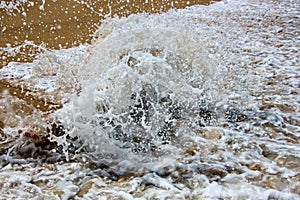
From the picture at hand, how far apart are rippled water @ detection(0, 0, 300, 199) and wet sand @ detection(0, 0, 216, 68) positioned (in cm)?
76

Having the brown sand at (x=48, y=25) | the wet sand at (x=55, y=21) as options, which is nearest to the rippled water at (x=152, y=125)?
the brown sand at (x=48, y=25)

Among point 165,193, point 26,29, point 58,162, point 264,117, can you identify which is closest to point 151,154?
point 165,193

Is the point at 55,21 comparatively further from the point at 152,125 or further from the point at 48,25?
the point at 152,125

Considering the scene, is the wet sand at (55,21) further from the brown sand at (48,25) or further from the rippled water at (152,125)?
the rippled water at (152,125)

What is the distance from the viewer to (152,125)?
3.23 metres

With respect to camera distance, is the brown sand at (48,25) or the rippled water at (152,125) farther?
the brown sand at (48,25)

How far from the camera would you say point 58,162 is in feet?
9.32

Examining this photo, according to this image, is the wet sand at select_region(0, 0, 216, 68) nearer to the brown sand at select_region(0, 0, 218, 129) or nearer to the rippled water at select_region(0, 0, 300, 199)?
the brown sand at select_region(0, 0, 218, 129)

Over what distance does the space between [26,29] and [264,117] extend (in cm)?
413

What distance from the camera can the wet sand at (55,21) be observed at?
5383 mm

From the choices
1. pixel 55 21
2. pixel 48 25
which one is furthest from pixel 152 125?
pixel 55 21

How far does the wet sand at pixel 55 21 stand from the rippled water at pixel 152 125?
0.76 metres

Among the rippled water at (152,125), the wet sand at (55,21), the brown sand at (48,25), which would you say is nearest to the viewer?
the rippled water at (152,125)

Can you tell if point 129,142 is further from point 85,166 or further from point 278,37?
point 278,37
